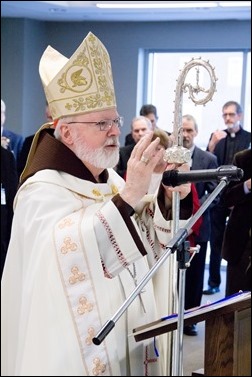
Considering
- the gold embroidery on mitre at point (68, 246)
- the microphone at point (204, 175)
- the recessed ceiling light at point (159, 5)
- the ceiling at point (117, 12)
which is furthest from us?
the ceiling at point (117, 12)

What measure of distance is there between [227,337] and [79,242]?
0.61 m

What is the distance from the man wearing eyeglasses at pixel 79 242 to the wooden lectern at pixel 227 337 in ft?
0.96

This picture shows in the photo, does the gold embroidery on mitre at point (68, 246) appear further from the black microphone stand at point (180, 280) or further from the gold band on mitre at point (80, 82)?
the gold band on mitre at point (80, 82)

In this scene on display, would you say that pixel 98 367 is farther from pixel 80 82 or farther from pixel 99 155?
pixel 80 82

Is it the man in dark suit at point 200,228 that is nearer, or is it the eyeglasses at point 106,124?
the eyeglasses at point 106,124

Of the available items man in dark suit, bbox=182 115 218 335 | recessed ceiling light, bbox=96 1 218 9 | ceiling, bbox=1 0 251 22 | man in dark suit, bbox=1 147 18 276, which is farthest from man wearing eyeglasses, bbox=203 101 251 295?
man in dark suit, bbox=1 147 18 276

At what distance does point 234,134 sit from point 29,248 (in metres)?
5.50

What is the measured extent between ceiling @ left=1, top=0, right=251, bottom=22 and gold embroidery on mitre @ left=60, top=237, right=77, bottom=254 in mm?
7290

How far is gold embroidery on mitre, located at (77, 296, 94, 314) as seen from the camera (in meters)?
2.14

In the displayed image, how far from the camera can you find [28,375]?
73.5 inches

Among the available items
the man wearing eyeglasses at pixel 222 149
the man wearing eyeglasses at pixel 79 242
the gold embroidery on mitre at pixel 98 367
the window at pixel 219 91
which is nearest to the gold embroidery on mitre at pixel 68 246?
the man wearing eyeglasses at pixel 79 242

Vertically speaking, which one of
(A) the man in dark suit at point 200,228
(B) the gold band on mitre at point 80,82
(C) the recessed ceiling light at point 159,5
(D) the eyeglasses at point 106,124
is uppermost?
(C) the recessed ceiling light at point 159,5

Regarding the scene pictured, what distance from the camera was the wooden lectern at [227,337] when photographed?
155 centimetres

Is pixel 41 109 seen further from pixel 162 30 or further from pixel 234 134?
pixel 234 134
